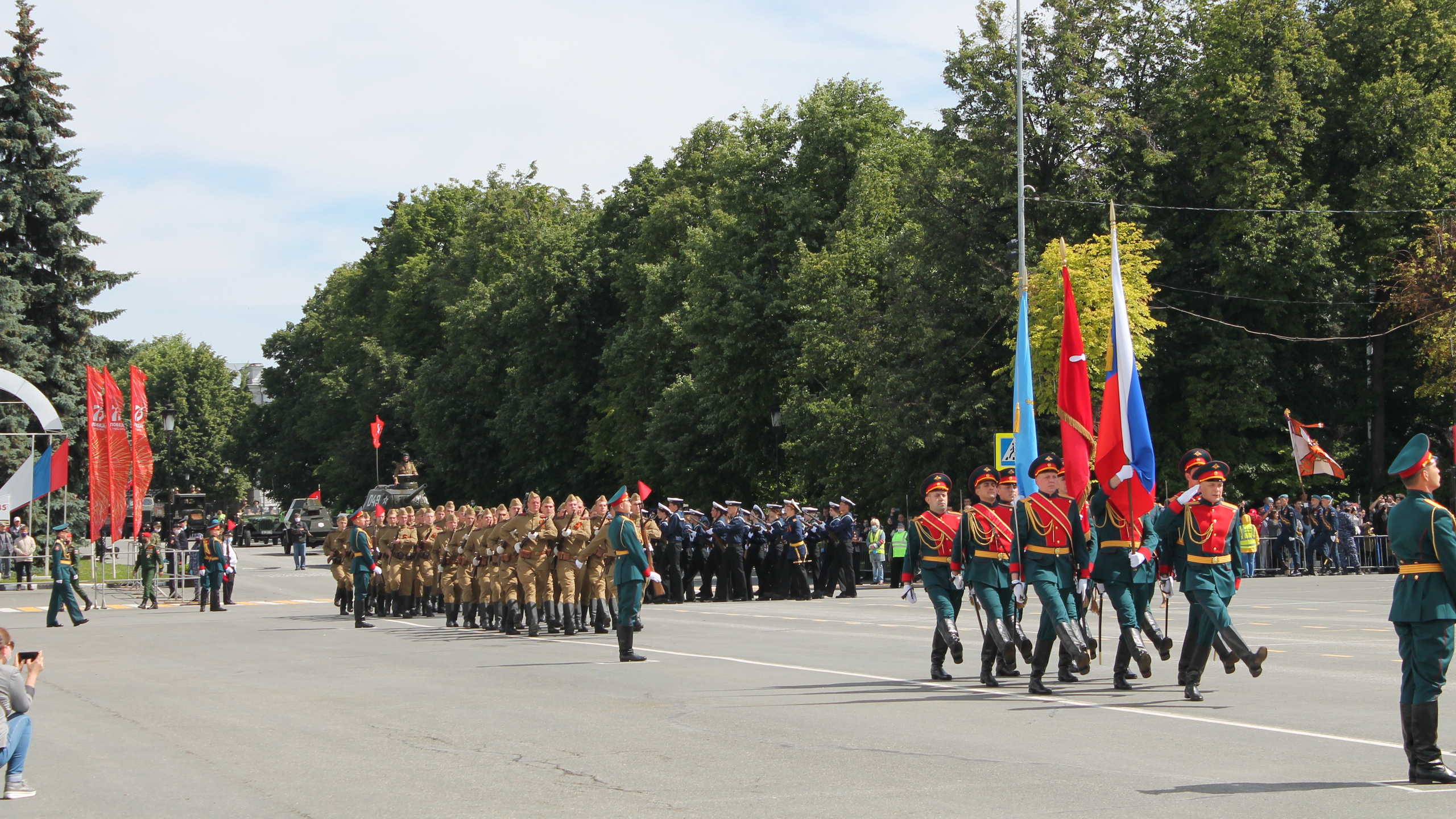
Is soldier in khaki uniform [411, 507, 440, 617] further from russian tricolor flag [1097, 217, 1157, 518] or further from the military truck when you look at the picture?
the military truck

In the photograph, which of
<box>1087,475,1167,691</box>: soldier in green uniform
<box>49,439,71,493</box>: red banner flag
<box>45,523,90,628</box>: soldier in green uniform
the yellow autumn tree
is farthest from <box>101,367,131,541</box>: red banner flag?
<box>1087,475,1167,691</box>: soldier in green uniform

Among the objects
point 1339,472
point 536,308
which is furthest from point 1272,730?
point 536,308

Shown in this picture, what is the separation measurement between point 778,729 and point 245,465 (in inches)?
3254

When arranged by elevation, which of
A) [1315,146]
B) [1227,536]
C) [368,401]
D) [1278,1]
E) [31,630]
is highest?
[1278,1]

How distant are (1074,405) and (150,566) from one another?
22.3 meters

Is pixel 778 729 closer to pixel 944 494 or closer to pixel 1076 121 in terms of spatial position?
pixel 944 494

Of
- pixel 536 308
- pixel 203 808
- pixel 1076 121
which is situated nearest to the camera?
pixel 203 808

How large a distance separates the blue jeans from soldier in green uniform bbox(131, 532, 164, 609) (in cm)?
2348

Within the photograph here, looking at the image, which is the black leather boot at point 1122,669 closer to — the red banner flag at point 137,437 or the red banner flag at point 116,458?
the red banner flag at point 116,458

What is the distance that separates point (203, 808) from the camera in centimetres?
801

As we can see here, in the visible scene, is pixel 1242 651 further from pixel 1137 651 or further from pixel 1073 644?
pixel 1073 644

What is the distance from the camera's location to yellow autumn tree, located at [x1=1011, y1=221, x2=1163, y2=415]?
31391 millimetres

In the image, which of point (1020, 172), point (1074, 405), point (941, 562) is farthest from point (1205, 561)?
point (1020, 172)

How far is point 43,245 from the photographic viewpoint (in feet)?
150
